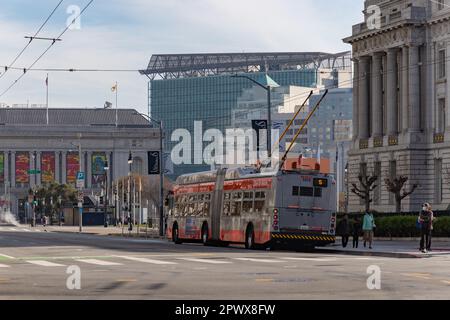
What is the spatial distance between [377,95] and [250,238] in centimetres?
6592

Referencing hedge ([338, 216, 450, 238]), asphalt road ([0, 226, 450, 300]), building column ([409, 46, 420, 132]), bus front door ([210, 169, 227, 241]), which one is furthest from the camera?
building column ([409, 46, 420, 132])

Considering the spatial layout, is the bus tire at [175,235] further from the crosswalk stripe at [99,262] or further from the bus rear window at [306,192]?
the crosswalk stripe at [99,262]

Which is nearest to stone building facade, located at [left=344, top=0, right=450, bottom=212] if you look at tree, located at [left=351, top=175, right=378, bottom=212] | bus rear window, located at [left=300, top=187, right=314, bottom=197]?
tree, located at [left=351, top=175, right=378, bottom=212]

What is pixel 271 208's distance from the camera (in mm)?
48625

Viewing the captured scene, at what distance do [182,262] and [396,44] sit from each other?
75.4 m

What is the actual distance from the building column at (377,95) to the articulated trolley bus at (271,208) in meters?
61.1

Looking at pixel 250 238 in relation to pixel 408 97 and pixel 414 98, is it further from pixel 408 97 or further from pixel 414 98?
pixel 408 97

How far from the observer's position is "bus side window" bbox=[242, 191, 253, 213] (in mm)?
50500

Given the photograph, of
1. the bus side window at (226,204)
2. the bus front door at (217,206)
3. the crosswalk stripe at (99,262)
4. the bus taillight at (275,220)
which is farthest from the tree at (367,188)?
the crosswalk stripe at (99,262)

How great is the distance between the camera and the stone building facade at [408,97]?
104188 mm

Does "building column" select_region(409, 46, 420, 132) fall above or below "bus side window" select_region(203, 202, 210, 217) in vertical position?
above

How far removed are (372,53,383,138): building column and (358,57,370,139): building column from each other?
2446mm

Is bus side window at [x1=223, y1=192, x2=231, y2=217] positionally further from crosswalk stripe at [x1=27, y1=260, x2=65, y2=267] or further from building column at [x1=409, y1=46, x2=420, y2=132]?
building column at [x1=409, y1=46, x2=420, y2=132]
